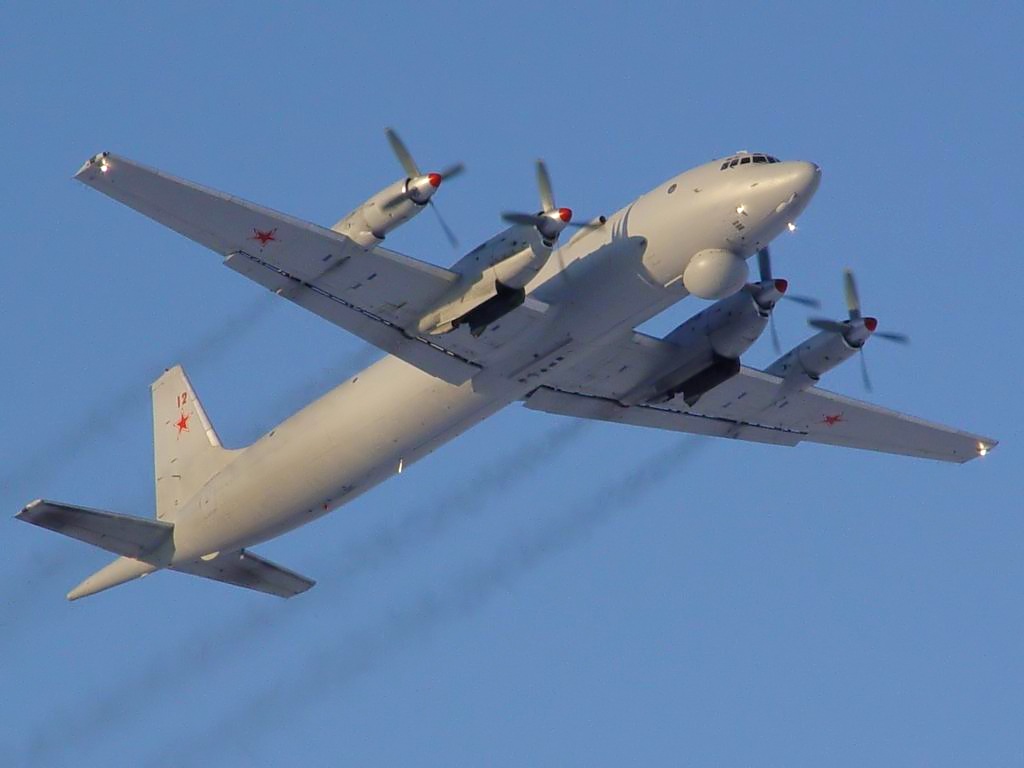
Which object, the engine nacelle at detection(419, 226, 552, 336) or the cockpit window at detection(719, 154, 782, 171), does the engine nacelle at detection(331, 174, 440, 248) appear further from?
the cockpit window at detection(719, 154, 782, 171)

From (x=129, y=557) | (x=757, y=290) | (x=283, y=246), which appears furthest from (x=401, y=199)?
(x=129, y=557)

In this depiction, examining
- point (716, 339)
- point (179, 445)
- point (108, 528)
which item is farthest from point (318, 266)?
point (179, 445)

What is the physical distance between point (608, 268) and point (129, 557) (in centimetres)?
1422

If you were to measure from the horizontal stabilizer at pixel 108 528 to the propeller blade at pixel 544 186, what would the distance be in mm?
12968

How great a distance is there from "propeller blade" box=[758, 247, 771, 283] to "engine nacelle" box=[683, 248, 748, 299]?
3829 mm

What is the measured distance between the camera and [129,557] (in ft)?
139

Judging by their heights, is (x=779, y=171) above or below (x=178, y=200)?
below

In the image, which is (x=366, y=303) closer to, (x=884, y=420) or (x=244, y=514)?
(x=244, y=514)

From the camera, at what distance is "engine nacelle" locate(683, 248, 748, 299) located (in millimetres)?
35250

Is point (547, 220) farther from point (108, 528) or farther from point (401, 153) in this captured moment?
point (108, 528)

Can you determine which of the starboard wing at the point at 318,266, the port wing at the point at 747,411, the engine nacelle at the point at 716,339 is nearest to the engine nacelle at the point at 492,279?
the starboard wing at the point at 318,266

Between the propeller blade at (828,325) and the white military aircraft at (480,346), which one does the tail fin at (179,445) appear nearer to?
the white military aircraft at (480,346)

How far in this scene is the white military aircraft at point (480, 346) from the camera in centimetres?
3456

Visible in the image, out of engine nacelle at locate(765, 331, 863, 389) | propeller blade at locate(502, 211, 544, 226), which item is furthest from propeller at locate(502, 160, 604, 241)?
engine nacelle at locate(765, 331, 863, 389)
